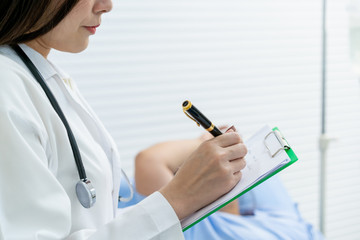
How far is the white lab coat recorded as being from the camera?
2.05 ft

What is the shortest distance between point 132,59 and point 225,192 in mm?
1655

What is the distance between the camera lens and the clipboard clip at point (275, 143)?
76 centimetres

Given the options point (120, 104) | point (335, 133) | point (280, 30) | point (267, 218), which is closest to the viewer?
point (267, 218)

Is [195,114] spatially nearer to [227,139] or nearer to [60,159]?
[227,139]

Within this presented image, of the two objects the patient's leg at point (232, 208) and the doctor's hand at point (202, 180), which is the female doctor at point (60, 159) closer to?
the doctor's hand at point (202, 180)

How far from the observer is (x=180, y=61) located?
7.91 feet

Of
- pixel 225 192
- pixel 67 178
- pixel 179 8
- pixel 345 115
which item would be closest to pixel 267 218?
pixel 225 192

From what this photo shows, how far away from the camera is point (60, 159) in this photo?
71 cm

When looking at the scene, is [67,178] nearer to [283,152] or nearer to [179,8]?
[283,152]

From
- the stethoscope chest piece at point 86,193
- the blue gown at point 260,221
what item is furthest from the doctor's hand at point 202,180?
the blue gown at point 260,221

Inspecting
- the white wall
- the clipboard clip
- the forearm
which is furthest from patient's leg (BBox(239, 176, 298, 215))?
the clipboard clip

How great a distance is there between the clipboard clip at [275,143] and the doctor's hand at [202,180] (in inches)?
2.8

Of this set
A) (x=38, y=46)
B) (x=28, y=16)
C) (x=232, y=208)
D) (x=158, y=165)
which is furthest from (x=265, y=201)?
(x=28, y=16)

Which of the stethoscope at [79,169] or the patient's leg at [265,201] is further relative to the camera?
the patient's leg at [265,201]
